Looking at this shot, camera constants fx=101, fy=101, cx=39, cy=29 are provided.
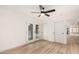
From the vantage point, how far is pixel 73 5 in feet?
9.26

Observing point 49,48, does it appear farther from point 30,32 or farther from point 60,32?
point 30,32

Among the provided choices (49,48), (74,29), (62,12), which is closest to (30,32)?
(49,48)

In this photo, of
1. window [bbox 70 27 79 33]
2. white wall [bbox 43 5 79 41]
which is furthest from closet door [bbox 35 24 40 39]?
window [bbox 70 27 79 33]

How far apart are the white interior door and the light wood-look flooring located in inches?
6.2

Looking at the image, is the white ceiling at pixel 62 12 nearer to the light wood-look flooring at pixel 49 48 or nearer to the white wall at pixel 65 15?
the white wall at pixel 65 15

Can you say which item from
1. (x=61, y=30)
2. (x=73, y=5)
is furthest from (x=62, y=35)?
(x=73, y=5)

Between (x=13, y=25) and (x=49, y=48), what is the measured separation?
1.46 meters

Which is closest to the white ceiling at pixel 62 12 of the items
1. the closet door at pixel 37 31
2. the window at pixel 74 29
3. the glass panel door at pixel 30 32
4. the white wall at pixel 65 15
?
the white wall at pixel 65 15

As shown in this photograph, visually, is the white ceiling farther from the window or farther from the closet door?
the closet door

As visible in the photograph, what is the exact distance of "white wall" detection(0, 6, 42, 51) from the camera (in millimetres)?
3246

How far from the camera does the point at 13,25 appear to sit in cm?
349
